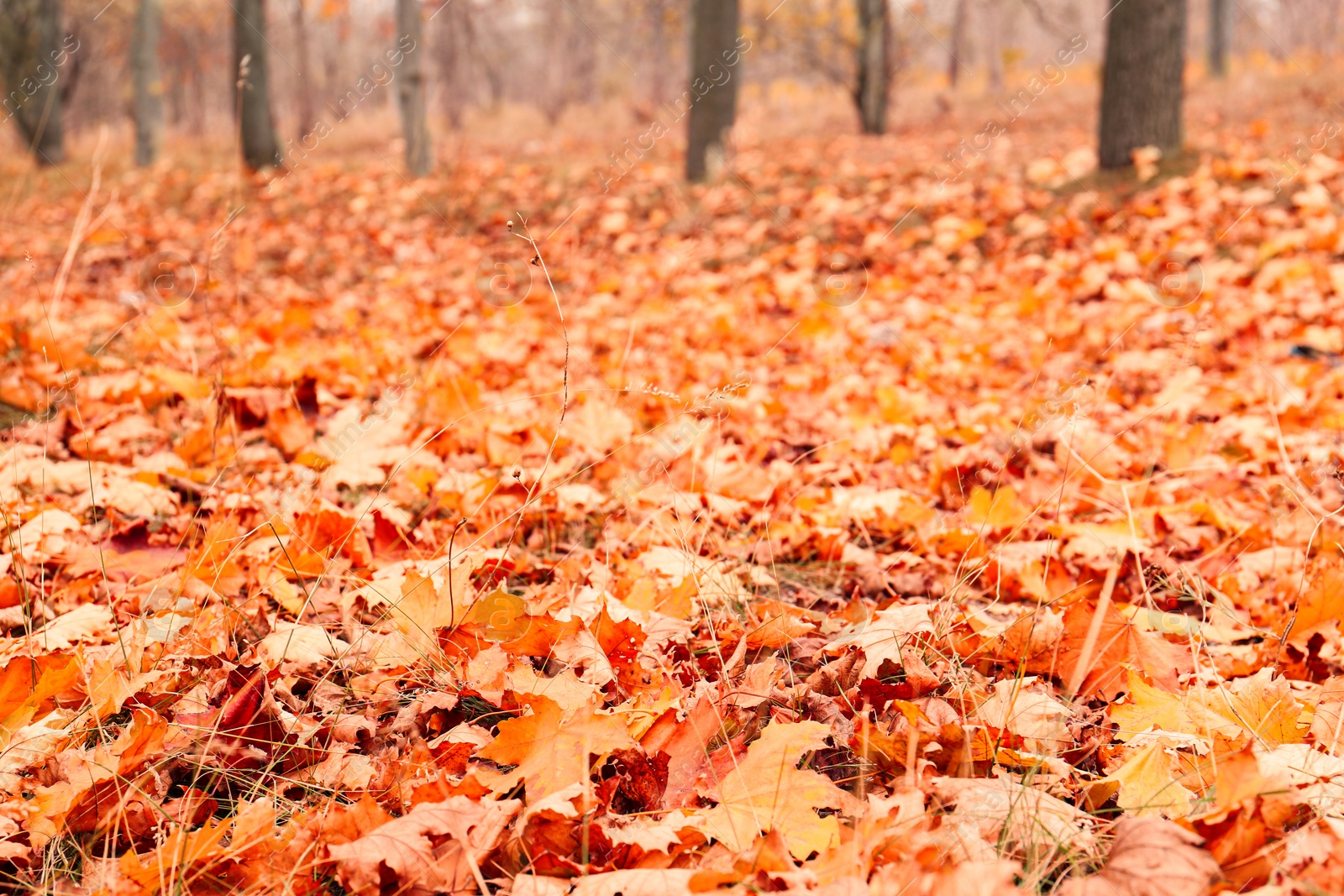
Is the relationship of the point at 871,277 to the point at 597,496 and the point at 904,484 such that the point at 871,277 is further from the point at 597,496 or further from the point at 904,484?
the point at 597,496

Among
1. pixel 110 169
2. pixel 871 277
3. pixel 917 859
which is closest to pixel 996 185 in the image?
pixel 871 277

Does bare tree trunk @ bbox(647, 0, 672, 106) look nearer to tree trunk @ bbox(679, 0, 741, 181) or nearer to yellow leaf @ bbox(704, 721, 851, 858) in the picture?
tree trunk @ bbox(679, 0, 741, 181)

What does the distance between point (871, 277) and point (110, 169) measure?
966cm

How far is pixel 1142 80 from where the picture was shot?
6008 mm

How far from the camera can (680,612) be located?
4.99ft

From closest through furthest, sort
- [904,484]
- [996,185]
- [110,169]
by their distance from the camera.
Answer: [904,484]
[996,185]
[110,169]

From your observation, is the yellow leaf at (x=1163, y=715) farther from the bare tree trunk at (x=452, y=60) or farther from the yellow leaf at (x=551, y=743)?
the bare tree trunk at (x=452, y=60)

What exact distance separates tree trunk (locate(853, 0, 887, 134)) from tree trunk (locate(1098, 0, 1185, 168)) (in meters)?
4.38

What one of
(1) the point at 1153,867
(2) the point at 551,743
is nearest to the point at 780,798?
(2) the point at 551,743

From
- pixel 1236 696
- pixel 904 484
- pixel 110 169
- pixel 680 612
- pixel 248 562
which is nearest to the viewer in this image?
pixel 1236 696

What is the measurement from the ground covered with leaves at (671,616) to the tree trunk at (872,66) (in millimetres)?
7134

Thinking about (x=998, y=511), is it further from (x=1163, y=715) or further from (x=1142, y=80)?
(x=1142, y=80)

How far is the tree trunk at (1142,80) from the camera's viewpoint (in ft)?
19.3

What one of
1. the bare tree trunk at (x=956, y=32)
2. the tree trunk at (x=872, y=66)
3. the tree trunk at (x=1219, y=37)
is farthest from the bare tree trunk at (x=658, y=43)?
the tree trunk at (x=1219, y=37)
